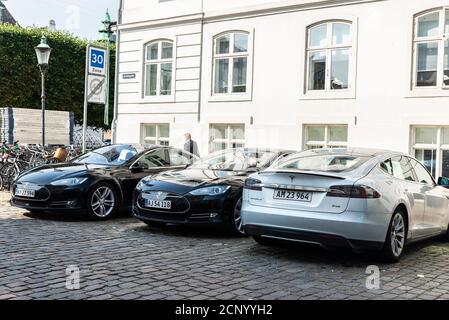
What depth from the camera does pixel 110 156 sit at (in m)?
11.0

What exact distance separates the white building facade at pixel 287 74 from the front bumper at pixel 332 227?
7.86 m

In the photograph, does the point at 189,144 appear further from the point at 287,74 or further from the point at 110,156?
the point at 110,156

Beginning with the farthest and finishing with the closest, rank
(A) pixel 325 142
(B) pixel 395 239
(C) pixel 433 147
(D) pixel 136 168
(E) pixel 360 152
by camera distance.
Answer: (A) pixel 325 142, (C) pixel 433 147, (D) pixel 136 168, (E) pixel 360 152, (B) pixel 395 239

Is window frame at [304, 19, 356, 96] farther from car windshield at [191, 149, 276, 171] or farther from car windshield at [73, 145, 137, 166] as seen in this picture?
car windshield at [73, 145, 137, 166]

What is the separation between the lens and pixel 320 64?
15.7 meters

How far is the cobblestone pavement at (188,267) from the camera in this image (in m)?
5.38

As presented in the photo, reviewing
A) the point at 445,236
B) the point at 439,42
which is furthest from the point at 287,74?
the point at 445,236

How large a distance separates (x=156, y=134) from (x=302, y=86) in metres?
6.02

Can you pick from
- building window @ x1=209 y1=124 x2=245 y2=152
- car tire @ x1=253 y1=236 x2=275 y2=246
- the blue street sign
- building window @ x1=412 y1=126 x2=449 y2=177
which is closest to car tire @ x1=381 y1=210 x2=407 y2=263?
car tire @ x1=253 y1=236 x2=275 y2=246

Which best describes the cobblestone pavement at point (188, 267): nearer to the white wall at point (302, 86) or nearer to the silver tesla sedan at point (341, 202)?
the silver tesla sedan at point (341, 202)
